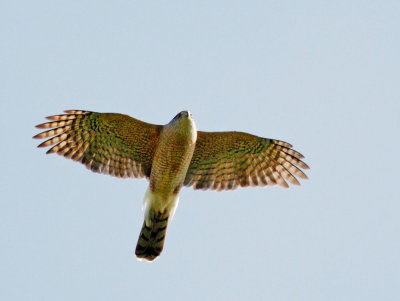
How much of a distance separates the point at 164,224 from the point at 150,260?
73 centimetres

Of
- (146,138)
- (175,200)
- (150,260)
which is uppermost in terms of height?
(146,138)

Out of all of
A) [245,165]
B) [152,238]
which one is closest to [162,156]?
Result: [152,238]

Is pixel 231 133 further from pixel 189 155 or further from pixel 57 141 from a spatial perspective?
pixel 57 141

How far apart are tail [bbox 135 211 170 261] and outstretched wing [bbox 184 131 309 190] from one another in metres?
0.94

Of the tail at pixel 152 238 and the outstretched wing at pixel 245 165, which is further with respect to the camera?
the outstretched wing at pixel 245 165

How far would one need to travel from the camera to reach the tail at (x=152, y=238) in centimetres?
1402

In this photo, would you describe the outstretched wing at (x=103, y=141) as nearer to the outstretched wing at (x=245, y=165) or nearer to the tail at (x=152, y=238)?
the tail at (x=152, y=238)

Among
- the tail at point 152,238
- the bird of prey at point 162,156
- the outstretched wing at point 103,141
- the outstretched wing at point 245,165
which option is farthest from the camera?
the outstretched wing at point 245,165

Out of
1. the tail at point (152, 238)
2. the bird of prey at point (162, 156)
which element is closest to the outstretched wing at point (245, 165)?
the bird of prey at point (162, 156)

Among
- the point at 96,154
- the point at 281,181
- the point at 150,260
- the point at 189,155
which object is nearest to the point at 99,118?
the point at 96,154

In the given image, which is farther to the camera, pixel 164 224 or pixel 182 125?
pixel 164 224

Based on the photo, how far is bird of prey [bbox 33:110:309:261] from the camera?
13.5 meters

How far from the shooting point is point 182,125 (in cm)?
1305

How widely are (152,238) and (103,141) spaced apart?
6.78 feet
